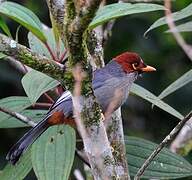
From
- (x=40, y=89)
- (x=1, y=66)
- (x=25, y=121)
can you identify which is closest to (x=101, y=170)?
(x=40, y=89)

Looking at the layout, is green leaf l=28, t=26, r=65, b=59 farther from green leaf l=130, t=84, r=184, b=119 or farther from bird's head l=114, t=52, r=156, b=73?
bird's head l=114, t=52, r=156, b=73

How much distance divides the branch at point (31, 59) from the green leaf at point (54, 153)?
51 centimetres

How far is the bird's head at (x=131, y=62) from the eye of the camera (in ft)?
13.4

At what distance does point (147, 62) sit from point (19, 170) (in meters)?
2.82

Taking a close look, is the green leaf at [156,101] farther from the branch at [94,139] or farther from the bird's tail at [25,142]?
the branch at [94,139]

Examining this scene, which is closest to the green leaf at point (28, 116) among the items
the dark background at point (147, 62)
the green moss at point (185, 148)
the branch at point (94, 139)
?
the branch at point (94, 139)

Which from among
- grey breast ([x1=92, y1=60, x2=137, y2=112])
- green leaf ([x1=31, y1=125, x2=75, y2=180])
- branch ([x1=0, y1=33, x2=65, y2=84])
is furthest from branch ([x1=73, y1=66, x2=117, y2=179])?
grey breast ([x1=92, y1=60, x2=137, y2=112])

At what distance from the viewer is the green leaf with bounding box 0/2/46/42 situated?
8.65 feet

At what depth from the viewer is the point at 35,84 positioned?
9.27ft

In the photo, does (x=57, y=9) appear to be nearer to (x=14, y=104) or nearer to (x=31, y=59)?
(x=31, y=59)

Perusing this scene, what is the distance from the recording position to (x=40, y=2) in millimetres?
5586

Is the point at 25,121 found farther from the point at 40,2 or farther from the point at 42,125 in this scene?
the point at 40,2

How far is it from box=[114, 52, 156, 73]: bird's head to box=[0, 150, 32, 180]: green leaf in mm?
1333

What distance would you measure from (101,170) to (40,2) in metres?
3.60
